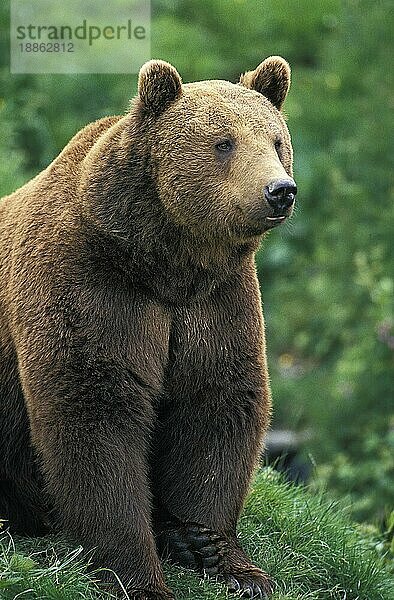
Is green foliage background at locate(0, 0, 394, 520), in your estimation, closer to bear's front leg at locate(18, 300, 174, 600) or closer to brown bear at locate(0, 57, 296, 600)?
brown bear at locate(0, 57, 296, 600)

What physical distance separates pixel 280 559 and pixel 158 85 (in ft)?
7.99

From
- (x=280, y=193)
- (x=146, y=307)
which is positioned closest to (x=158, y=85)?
(x=280, y=193)

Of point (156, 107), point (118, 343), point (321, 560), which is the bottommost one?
point (321, 560)

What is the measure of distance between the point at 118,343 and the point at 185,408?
49cm

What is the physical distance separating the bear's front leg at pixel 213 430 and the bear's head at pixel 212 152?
1.62ft

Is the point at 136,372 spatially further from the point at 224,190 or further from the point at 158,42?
the point at 158,42

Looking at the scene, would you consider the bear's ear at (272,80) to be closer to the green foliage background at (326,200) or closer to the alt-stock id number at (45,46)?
the green foliage background at (326,200)

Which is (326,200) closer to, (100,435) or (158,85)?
(158,85)

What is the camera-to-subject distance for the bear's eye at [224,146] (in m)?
5.09

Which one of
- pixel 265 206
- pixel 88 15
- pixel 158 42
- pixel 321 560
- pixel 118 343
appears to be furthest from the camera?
pixel 158 42

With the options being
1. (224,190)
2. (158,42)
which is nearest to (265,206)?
(224,190)

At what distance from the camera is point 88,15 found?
14.1m

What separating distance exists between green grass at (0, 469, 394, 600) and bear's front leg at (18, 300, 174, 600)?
0.16 m

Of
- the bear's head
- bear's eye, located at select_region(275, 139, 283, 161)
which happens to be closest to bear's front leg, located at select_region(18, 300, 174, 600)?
the bear's head
